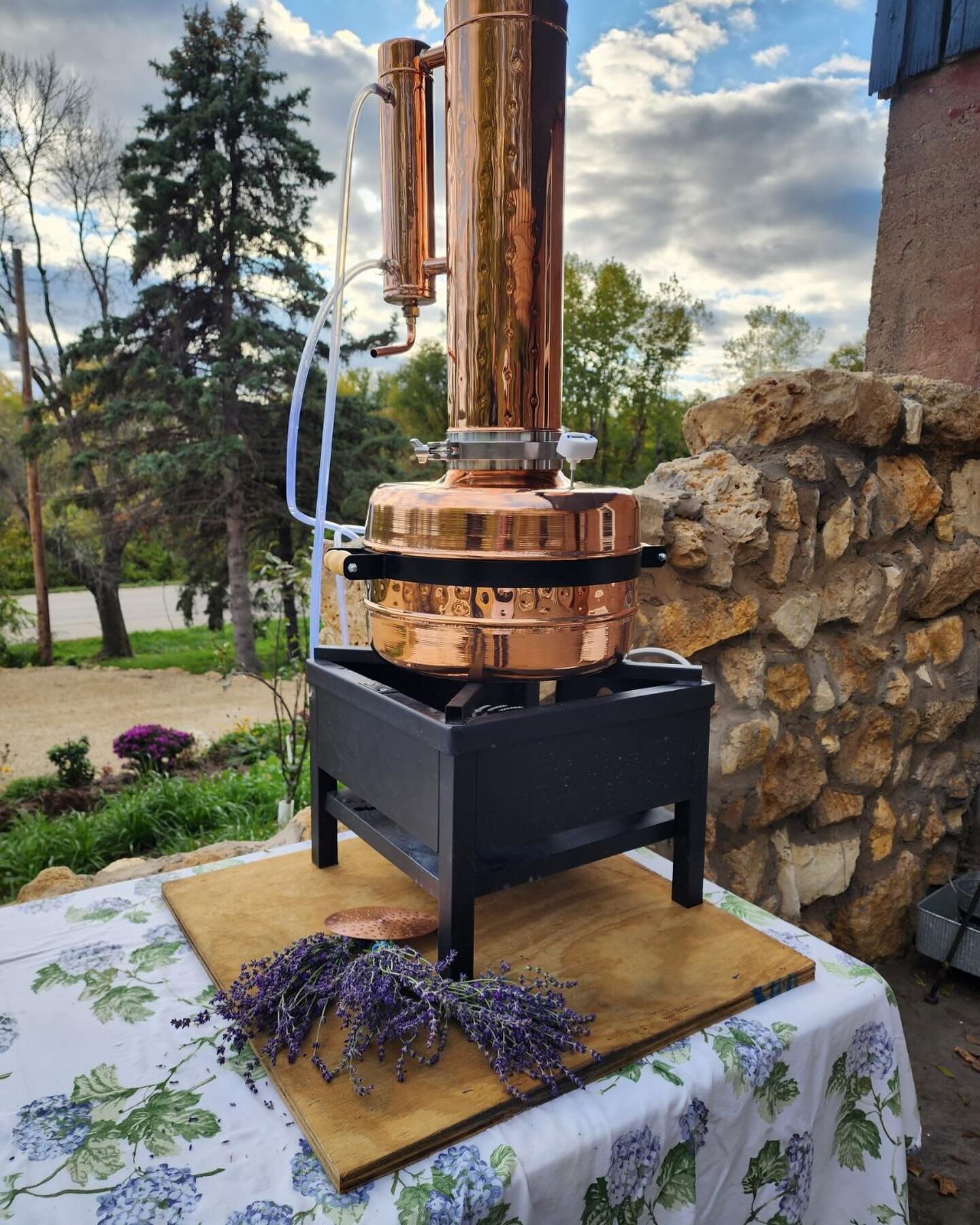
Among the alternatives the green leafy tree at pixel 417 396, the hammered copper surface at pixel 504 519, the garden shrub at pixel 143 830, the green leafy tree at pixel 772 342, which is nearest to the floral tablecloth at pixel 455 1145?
the hammered copper surface at pixel 504 519

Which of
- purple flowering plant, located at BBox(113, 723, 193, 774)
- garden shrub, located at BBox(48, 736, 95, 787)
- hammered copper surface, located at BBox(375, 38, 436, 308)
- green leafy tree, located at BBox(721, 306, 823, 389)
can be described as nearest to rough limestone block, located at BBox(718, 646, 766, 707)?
hammered copper surface, located at BBox(375, 38, 436, 308)

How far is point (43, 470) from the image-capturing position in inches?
437

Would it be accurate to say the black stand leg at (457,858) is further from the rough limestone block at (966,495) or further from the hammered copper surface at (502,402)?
the rough limestone block at (966,495)

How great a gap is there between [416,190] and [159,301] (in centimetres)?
1055

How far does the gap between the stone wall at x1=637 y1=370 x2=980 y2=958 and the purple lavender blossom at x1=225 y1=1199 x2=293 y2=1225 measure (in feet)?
3.96

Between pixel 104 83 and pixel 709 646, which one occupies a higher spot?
pixel 104 83

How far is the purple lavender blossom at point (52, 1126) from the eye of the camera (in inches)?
27.4

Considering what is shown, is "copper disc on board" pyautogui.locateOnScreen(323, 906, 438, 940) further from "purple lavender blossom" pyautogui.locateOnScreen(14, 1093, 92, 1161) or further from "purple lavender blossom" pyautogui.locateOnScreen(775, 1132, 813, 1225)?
"purple lavender blossom" pyautogui.locateOnScreen(775, 1132, 813, 1225)

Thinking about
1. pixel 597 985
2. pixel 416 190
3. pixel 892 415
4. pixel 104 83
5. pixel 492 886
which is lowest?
pixel 597 985

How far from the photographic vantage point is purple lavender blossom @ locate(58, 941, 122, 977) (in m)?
0.96

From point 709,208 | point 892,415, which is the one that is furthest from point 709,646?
point 709,208

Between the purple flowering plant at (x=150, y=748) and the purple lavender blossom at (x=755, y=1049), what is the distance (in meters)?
5.19

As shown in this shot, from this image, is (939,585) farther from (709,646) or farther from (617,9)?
(617,9)

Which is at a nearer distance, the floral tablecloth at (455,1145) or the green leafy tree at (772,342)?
the floral tablecloth at (455,1145)
